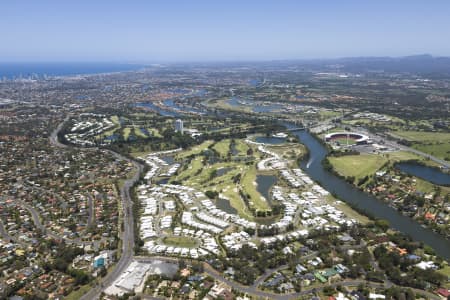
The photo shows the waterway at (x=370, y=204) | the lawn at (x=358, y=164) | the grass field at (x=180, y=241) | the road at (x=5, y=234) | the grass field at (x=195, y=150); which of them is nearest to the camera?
the grass field at (x=180, y=241)

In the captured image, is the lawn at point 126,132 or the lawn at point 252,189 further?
the lawn at point 126,132

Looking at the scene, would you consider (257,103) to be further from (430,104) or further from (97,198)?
(97,198)

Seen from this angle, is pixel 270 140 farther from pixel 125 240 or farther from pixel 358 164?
pixel 125 240

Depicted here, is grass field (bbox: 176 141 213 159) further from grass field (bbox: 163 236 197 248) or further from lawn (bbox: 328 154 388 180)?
grass field (bbox: 163 236 197 248)

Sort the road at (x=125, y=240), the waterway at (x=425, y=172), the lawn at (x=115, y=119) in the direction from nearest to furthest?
the road at (x=125, y=240), the waterway at (x=425, y=172), the lawn at (x=115, y=119)

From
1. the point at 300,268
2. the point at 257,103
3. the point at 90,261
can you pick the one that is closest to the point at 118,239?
the point at 90,261

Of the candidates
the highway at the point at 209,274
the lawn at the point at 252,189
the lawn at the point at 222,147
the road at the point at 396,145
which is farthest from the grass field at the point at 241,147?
the highway at the point at 209,274

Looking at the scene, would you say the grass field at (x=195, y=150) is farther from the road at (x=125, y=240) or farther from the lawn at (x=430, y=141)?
the lawn at (x=430, y=141)

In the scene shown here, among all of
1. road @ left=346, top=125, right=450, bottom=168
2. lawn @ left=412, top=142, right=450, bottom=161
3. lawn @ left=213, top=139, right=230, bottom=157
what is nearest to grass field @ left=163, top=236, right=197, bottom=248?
lawn @ left=213, top=139, right=230, bottom=157
